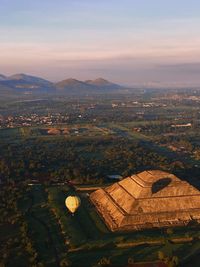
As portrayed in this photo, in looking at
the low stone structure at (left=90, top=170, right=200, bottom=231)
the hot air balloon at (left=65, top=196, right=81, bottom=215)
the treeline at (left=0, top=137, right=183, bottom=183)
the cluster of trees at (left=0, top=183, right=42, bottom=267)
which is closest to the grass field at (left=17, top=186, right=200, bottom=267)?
the hot air balloon at (left=65, top=196, right=81, bottom=215)

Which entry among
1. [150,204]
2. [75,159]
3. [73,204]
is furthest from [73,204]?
[75,159]

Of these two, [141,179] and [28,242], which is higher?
[141,179]

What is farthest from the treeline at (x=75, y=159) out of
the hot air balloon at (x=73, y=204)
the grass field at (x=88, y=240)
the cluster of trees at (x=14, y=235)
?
the grass field at (x=88, y=240)

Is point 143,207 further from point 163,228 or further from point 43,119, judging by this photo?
point 43,119

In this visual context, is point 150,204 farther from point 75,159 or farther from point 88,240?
point 75,159

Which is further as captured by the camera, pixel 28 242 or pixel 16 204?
pixel 16 204

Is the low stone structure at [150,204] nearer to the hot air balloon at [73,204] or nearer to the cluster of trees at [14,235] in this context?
the hot air balloon at [73,204]

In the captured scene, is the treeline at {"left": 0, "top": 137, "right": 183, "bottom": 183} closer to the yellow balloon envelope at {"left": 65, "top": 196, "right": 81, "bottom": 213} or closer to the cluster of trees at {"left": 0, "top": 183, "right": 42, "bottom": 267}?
the cluster of trees at {"left": 0, "top": 183, "right": 42, "bottom": 267}

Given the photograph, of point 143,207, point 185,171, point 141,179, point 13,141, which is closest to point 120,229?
point 143,207
